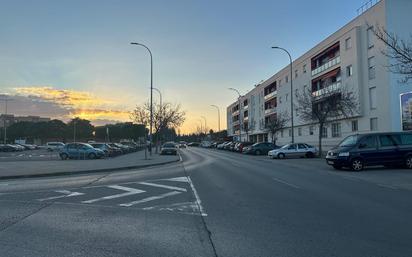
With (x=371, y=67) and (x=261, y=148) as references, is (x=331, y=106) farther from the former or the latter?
(x=261, y=148)

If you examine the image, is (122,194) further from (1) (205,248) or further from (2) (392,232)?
(2) (392,232)

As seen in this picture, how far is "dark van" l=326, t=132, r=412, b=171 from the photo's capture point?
2056cm

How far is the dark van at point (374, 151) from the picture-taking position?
20.6 meters

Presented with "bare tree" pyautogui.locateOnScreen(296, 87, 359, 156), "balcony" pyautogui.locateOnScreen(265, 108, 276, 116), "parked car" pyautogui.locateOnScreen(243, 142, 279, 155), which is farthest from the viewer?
"balcony" pyautogui.locateOnScreen(265, 108, 276, 116)

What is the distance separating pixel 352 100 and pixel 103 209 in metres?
36.8

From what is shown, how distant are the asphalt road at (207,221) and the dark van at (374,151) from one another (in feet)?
23.0

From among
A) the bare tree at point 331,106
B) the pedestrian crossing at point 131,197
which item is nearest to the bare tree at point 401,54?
the pedestrian crossing at point 131,197

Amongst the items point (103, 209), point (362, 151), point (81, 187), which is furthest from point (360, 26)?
point (103, 209)

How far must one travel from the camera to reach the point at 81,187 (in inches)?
561

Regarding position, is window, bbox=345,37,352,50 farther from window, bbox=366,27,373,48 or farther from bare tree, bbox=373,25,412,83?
bare tree, bbox=373,25,412,83

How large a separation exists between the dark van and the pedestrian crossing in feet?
31.8

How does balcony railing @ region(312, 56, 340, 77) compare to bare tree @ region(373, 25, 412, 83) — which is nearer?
bare tree @ region(373, 25, 412, 83)

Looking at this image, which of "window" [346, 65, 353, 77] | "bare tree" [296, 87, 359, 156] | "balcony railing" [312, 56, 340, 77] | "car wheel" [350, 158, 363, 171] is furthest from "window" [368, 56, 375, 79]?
"car wheel" [350, 158, 363, 171]

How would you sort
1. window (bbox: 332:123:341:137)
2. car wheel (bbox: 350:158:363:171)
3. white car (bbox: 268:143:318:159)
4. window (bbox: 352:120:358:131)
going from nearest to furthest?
car wheel (bbox: 350:158:363:171), white car (bbox: 268:143:318:159), window (bbox: 352:120:358:131), window (bbox: 332:123:341:137)
